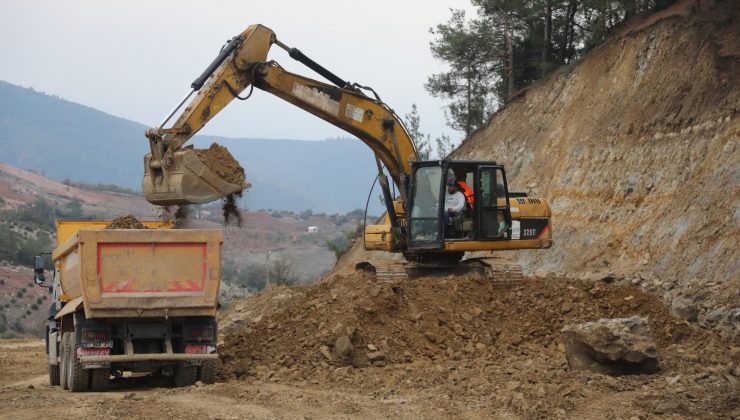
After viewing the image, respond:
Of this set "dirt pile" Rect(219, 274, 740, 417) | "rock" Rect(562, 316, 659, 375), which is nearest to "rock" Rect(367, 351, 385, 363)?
"dirt pile" Rect(219, 274, 740, 417)

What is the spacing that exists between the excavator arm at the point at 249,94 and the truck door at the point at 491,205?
1.36 metres

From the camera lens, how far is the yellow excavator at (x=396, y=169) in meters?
15.9

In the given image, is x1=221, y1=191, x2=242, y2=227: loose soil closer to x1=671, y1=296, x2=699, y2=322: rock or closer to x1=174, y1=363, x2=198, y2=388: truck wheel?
x1=174, y1=363, x2=198, y2=388: truck wheel

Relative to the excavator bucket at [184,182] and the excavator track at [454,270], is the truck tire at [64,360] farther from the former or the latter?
the excavator track at [454,270]

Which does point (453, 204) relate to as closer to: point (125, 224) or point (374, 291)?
point (374, 291)

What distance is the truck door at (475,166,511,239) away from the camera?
17359 mm

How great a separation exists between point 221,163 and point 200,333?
7.99 feet

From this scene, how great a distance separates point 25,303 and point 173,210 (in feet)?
132

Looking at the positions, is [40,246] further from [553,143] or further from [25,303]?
[553,143]

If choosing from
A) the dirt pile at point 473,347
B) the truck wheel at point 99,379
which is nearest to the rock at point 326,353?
the dirt pile at point 473,347

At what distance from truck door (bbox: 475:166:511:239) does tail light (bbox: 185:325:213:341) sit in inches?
217

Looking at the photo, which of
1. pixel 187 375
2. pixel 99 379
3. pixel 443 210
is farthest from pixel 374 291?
pixel 99 379

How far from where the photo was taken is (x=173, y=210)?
15.3 meters

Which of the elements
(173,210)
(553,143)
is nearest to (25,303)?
(553,143)
